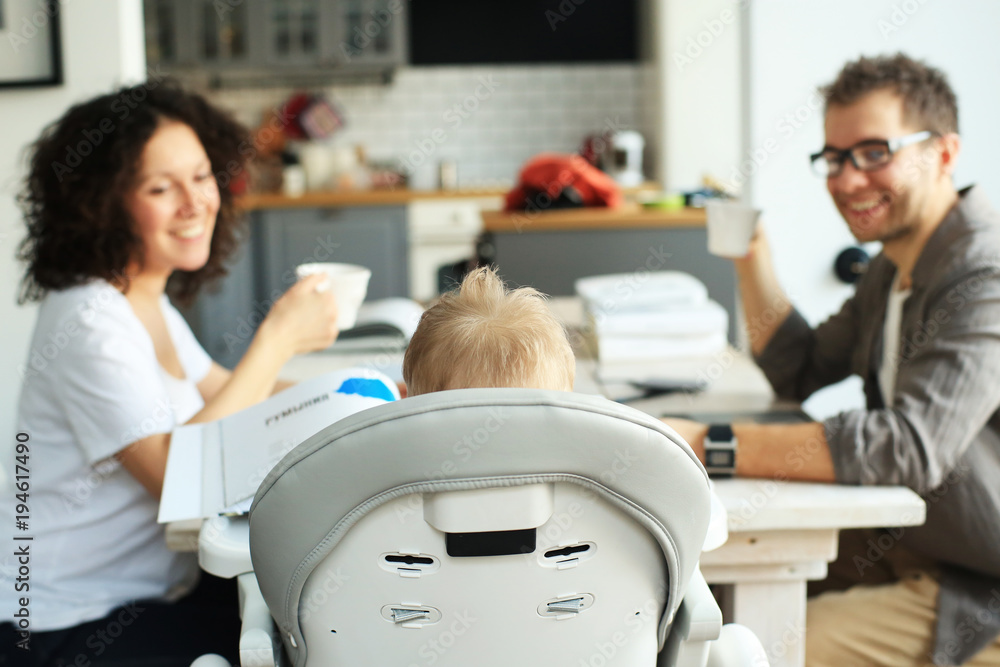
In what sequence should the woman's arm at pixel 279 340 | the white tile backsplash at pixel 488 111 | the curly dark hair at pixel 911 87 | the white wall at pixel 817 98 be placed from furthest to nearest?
1. the white tile backsplash at pixel 488 111
2. the white wall at pixel 817 98
3. the curly dark hair at pixel 911 87
4. the woman's arm at pixel 279 340

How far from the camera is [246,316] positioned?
15.3 feet

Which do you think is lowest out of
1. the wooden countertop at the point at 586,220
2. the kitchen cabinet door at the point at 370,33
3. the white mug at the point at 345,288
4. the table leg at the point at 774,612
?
the table leg at the point at 774,612

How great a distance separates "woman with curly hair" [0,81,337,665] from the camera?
1.27 meters

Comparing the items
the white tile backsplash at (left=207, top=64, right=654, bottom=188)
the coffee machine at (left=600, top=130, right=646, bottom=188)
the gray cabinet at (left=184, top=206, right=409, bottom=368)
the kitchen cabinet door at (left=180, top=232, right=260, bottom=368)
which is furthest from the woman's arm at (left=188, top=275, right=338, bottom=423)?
the white tile backsplash at (left=207, top=64, right=654, bottom=188)

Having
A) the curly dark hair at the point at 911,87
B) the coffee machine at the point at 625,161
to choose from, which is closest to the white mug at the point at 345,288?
the curly dark hair at the point at 911,87

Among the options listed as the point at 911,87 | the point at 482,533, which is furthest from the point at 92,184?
the point at 911,87

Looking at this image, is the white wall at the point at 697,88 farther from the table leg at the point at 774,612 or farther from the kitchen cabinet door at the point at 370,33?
the table leg at the point at 774,612

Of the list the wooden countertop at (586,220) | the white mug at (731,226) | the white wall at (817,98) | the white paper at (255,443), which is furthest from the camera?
the wooden countertop at (586,220)

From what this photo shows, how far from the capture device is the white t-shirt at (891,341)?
61.1 inches

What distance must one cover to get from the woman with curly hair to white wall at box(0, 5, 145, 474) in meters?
0.79

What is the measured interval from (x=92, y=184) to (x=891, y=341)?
1.35m

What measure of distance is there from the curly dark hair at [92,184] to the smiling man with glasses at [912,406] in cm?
93

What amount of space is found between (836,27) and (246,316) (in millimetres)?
3284

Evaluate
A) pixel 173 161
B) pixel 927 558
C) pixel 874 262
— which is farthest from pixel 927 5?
pixel 173 161
